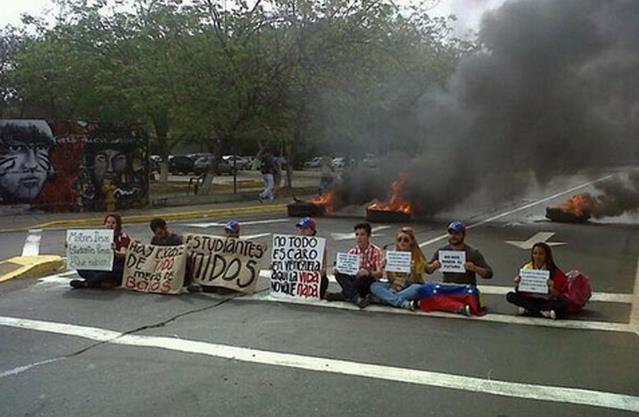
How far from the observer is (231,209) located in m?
17.9

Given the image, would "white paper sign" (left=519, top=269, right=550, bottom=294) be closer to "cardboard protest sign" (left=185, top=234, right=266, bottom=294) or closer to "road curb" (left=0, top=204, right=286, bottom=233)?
"cardboard protest sign" (left=185, top=234, right=266, bottom=294)

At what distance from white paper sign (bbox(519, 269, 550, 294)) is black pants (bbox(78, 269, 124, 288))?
15.7ft

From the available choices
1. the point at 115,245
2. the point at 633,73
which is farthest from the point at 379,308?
the point at 633,73

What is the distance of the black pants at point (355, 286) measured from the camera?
732 cm

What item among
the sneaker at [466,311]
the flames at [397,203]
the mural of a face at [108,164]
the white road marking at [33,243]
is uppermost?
the mural of a face at [108,164]

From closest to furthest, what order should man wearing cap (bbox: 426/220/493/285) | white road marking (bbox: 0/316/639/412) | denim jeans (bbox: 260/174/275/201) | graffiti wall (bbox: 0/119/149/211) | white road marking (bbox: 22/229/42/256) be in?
white road marking (bbox: 0/316/639/412) → man wearing cap (bbox: 426/220/493/285) → white road marking (bbox: 22/229/42/256) → graffiti wall (bbox: 0/119/149/211) → denim jeans (bbox: 260/174/275/201)

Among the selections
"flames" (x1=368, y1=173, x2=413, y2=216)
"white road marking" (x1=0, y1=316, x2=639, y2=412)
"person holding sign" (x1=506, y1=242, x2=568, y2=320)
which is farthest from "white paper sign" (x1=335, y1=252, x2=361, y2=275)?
"flames" (x1=368, y1=173, x2=413, y2=216)

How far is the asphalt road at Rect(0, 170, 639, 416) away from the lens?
4.30 metres

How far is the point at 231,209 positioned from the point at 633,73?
34.1 ft

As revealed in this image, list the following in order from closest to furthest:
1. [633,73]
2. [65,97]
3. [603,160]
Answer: [633,73] → [603,160] → [65,97]

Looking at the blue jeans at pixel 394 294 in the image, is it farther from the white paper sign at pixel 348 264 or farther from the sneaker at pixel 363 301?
the white paper sign at pixel 348 264

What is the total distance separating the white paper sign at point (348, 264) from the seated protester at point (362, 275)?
5cm

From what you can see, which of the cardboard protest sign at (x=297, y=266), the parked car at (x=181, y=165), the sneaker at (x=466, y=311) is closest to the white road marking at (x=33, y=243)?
the cardboard protest sign at (x=297, y=266)

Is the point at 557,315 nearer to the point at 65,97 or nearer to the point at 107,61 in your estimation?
the point at 107,61
